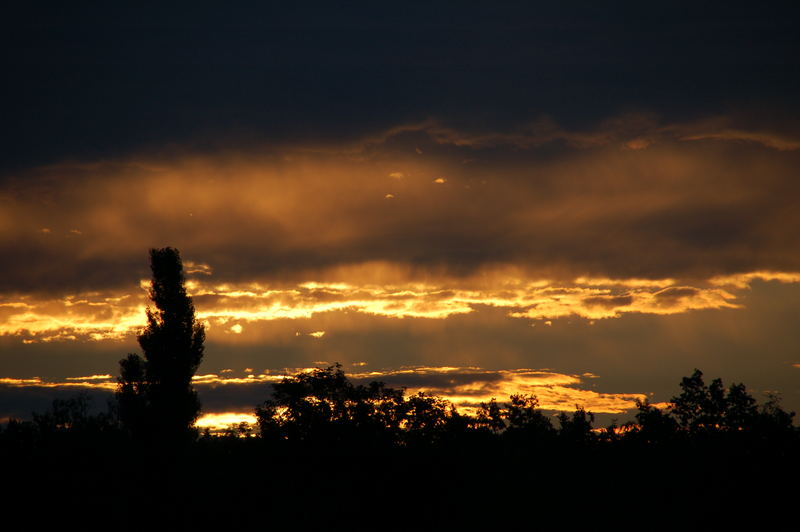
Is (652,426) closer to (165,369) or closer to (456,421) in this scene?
(456,421)

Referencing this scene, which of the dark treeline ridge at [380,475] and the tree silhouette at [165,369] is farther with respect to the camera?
the tree silhouette at [165,369]

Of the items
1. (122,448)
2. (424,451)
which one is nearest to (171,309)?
(122,448)

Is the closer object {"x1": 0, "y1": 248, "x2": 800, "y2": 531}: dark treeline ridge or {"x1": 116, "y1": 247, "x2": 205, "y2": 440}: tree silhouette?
{"x1": 0, "y1": 248, "x2": 800, "y2": 531}: dark treeline ridge

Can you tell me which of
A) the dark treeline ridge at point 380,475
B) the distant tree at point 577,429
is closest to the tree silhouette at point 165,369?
Answer: the dark treeline ridge at point 380,475

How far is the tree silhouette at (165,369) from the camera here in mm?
50344

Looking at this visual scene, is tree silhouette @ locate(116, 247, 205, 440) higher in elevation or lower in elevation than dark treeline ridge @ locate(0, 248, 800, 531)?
higher

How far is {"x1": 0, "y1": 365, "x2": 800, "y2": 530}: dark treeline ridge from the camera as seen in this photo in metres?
42.9

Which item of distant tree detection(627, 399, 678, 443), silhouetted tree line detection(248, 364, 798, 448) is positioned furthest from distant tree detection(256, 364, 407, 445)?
distant tree detection(627, 399, 678, 443)

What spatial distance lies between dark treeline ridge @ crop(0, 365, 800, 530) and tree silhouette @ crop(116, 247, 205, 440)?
4.55 ft

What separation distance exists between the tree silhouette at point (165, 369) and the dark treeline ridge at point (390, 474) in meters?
1.39

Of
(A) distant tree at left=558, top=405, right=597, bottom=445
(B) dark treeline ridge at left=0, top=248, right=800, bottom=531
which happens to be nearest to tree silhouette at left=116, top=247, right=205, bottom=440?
(B) dark treeline ridge at left=0, top=248, right=800, bottom=531

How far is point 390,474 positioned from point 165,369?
60.0ft

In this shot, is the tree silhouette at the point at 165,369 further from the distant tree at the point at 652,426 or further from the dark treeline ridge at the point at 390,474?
the distant tree at the point at 652,426

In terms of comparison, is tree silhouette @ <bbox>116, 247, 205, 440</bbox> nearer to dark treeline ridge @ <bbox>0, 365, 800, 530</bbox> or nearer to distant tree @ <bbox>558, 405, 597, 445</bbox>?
A: dark treeline ridge @ <bbox>0, 365, 800, 530</bbox>
